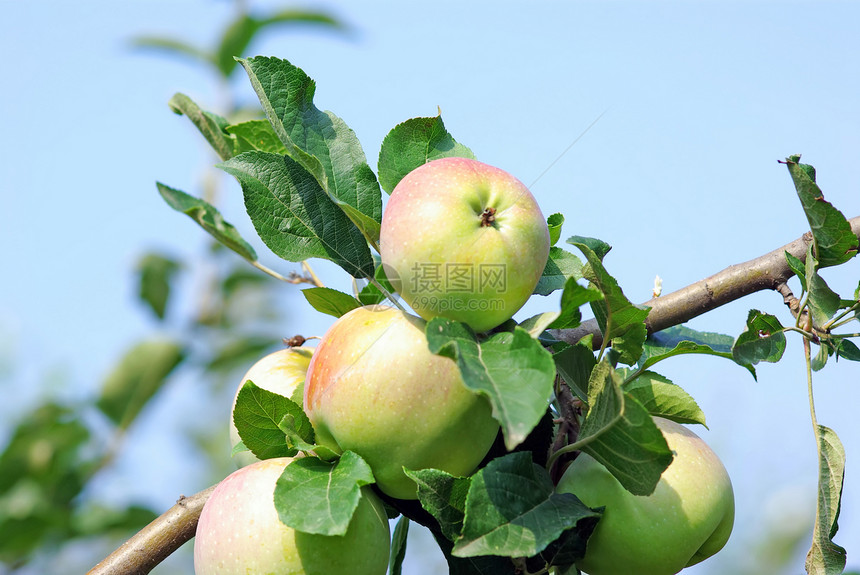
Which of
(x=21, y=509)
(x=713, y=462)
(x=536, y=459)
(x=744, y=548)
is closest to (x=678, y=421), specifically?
(x=713, y=462)

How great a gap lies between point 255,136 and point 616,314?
0.67 meters

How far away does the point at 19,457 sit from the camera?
6.01 ft

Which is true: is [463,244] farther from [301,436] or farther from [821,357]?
[821,357]

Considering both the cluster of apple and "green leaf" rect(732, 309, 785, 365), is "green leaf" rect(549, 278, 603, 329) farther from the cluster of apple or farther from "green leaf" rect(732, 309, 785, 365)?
"green leaf" rect(732, 309, 785, 365)

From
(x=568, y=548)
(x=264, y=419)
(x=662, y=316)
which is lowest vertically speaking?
(x=568, y=548)

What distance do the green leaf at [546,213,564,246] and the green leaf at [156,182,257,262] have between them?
46 centimetres

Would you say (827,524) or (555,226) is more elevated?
(555,226)

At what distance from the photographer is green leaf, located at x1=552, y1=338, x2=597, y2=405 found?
3.10 ft

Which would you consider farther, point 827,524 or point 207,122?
point 207,122

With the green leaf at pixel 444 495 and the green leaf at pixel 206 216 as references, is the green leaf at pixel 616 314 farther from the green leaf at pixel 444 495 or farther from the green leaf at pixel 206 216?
the green leaf at pixel 206 216

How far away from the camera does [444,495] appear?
33.5 inches

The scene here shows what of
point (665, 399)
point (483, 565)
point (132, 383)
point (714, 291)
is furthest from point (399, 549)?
point (132, 383)

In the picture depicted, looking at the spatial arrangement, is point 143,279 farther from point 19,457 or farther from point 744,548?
point 744,548

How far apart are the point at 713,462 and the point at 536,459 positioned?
9.6 inches
